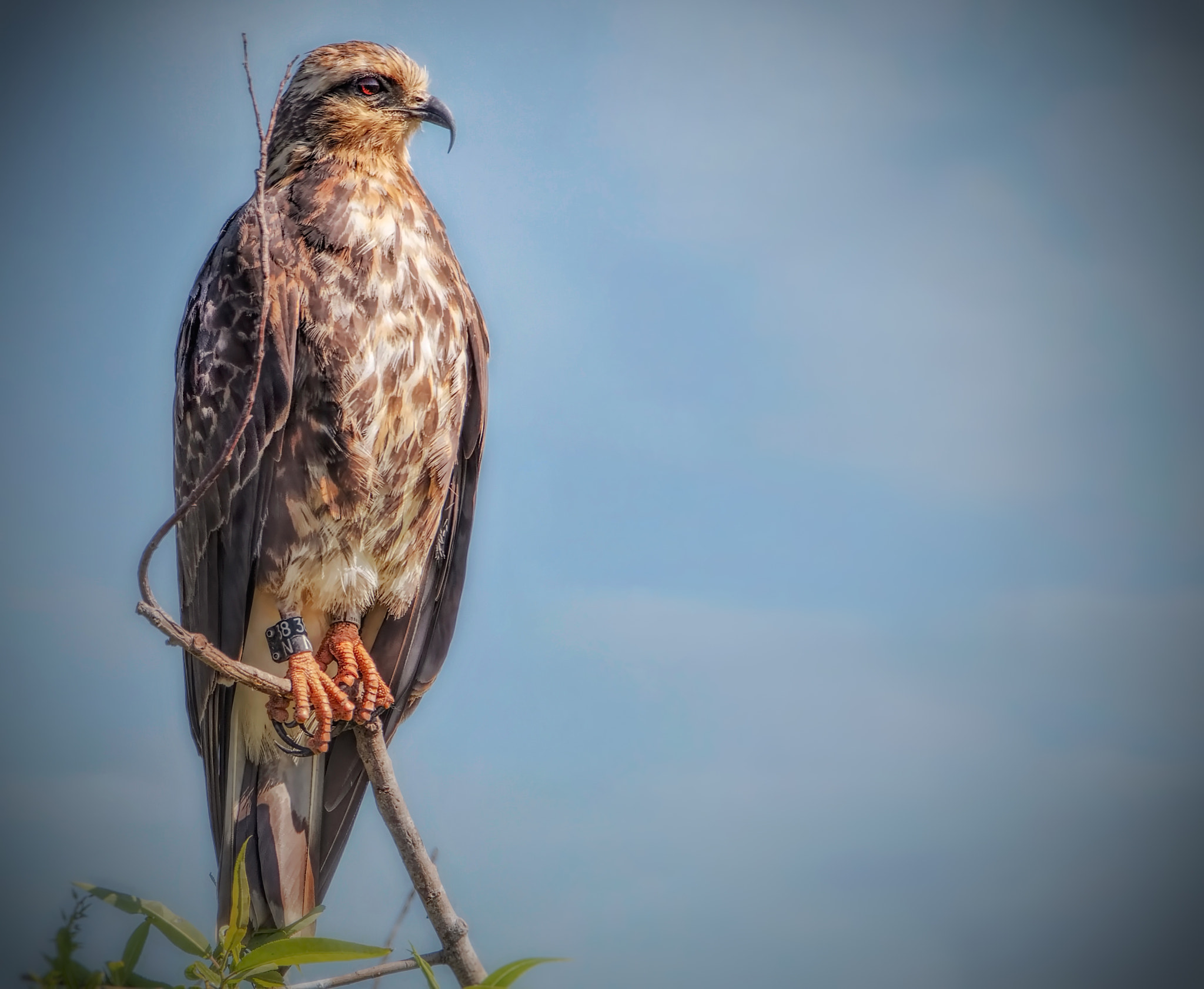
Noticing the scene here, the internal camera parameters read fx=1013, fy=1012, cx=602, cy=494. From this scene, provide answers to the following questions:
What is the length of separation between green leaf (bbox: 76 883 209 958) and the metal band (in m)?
0.84

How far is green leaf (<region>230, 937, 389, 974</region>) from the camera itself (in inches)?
81.4

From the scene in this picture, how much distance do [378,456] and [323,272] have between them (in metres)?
0.54

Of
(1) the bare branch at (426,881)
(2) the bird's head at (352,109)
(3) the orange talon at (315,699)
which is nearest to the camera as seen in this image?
(1) the bare branch at (426,881)

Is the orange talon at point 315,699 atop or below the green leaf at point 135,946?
atop

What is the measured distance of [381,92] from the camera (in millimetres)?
3213

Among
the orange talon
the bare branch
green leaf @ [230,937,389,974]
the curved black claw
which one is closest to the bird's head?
the orange talon

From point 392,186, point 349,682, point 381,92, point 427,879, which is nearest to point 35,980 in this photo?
point 427,879

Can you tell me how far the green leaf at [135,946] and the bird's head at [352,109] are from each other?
218 centimetres

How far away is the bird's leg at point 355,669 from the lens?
2875 mm

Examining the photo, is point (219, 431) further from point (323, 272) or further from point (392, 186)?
point (392, 186)

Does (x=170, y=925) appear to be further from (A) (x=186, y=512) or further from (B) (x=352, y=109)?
(B) (x=352, y=109)

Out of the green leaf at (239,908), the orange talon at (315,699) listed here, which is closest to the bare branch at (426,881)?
the orange talon at (315,699)

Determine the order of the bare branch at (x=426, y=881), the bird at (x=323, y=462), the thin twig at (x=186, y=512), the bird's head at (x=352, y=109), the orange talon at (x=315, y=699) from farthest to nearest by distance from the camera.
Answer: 1. the bird's head at (x=352, y=109)
2. the bird at (x=323, y=462)
3. the orange talon at (x=315, y=699)
4. the bare branch at (x=426, y=881)
5. the thin twig at (x=186, y=512)

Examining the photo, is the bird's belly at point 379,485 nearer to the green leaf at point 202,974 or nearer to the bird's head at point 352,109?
the bird's head at point 352,109
